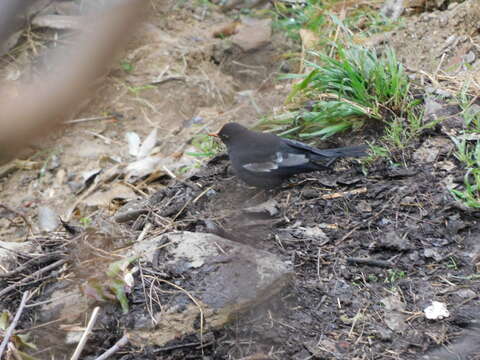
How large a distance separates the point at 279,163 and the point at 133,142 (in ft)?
6.30

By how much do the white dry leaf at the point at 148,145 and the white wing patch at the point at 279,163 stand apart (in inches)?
61.2

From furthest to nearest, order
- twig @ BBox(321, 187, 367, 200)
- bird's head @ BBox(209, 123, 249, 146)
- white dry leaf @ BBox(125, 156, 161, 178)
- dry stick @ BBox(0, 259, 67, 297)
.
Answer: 1. white dry leaf @ BBox(125, 156, 161, 178)
2. bird's head @ BBox(209, 123, 249, 146)
3. twig @ BBox(321, 187, 367, 200)
4. dry stick @ BBox(0, 259, 67, 297)

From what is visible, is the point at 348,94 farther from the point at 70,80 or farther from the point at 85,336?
the point at 70,80

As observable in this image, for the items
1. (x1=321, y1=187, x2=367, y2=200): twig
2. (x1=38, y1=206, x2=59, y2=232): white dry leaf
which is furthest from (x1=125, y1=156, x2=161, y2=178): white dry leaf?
(x1=321, y1=187, x2=367, y2=200): twig

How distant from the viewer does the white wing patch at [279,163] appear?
3.72m

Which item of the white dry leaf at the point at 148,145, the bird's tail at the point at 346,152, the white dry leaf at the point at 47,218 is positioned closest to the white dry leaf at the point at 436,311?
the bird's tail at the point at 346,152

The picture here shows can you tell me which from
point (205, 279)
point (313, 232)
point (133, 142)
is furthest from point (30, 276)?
point (133, 142)

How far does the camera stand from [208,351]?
2.62 metres

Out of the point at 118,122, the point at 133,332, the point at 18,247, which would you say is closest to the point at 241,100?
the point at 118,122

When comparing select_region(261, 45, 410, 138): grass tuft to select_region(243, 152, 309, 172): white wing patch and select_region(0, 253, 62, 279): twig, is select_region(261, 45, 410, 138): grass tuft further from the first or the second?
select_region(0, 253, 62, 279): twig

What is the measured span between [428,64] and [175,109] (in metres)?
2.26

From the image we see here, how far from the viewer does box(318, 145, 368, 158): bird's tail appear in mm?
3714

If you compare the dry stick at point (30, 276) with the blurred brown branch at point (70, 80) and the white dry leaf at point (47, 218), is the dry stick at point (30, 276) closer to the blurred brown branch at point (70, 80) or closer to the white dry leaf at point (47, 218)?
the white dry leaf at point (47, 218)

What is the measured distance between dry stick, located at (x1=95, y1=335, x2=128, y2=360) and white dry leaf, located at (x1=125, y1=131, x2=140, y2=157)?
8.96 feet
